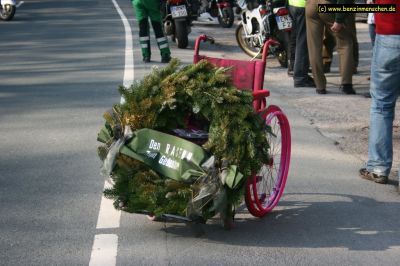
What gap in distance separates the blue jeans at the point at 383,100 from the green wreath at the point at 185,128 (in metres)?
1.69

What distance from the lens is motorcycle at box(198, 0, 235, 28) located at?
19375mm

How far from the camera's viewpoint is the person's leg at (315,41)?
1018cm

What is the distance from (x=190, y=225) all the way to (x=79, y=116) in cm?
401

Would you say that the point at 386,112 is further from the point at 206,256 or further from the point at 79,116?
the point at 79,116

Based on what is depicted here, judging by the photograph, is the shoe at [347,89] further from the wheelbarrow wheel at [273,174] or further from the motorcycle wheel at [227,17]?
the motorcycle wheel at [227,17]

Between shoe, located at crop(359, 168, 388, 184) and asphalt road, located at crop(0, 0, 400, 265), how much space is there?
71 mm

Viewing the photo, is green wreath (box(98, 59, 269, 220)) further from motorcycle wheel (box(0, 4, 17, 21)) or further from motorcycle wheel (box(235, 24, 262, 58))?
motorcycle wheel (box(0, 4, 17, 21))

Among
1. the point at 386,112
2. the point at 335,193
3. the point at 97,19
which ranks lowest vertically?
the point at 97,19

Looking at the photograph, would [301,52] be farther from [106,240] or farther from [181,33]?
[106,240]

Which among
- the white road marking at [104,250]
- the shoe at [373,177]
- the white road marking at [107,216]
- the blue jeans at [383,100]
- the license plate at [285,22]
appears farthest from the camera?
the license plate at [285,22]

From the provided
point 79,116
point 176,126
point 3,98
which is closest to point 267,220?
point 176,126

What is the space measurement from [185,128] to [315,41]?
17.5 feet

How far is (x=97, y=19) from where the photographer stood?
831 inches

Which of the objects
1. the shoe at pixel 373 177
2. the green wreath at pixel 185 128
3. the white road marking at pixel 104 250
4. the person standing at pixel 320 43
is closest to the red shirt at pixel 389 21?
the shoe at pixel 373 177
